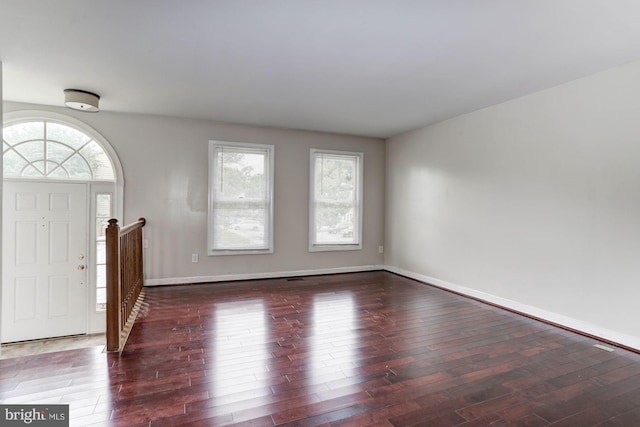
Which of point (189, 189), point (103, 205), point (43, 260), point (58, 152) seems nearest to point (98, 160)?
point (58, 152)

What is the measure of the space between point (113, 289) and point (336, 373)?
1920 millimetres

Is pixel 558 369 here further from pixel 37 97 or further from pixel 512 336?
pixel 37 97

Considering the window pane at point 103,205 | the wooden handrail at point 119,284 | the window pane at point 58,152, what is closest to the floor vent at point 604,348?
the wooden handrail at point 119,284

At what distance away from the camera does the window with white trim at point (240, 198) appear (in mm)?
5133

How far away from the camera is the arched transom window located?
13.7ft

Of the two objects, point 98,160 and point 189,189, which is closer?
point 98,160

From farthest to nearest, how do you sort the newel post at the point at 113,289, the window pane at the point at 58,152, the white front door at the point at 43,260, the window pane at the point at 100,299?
1. the window pane at the point at 100,299
2. the window pane at the point at 58,152
3. the white front door at the point at 43,260
4. the newel post at the point at 113,289

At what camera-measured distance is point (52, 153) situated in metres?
4.32

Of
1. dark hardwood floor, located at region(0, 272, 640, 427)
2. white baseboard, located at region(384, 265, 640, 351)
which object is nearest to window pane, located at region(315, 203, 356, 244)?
white baseboard, located at region(384, 265, 640, 351)

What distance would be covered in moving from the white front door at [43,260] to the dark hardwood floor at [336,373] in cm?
151

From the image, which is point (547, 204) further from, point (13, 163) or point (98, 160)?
point (13, 163)

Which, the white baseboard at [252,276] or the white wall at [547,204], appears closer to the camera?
the white wall at [547,204]

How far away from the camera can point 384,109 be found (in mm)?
4410

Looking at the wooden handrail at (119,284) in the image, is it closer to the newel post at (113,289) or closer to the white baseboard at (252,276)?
the newel post at (113,289)
